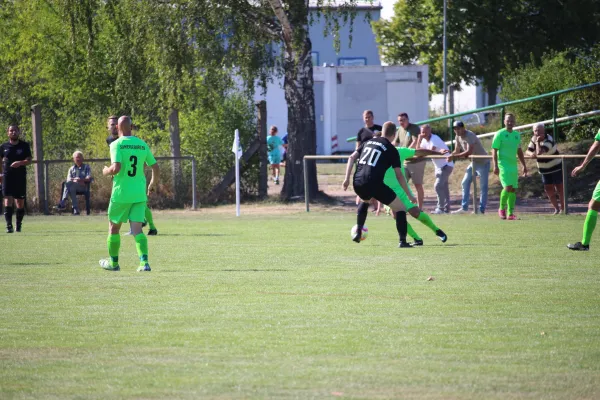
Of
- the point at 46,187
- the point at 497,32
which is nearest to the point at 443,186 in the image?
the point at 46,187

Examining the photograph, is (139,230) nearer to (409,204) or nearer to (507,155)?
(409,204)

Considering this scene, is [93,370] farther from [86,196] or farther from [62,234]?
[86,196]

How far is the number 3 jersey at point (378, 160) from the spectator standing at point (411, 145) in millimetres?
5620

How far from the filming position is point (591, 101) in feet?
94.6

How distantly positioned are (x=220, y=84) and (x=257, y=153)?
85.9 inches

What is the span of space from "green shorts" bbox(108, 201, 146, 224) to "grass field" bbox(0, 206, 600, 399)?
0.66 metres

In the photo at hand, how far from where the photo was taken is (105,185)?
2762 cm

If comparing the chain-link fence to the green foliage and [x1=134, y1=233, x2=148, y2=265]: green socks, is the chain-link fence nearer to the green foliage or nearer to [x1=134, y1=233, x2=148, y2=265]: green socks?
the green foliage

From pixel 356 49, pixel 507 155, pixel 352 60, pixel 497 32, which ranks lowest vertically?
pixel 507 155

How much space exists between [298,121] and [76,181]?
19.9 ft

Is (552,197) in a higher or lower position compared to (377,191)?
lower

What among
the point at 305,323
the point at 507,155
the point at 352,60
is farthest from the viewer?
the point at 352,60

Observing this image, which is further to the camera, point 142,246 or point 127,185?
point 142,246

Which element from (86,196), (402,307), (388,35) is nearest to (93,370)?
(402,307)
